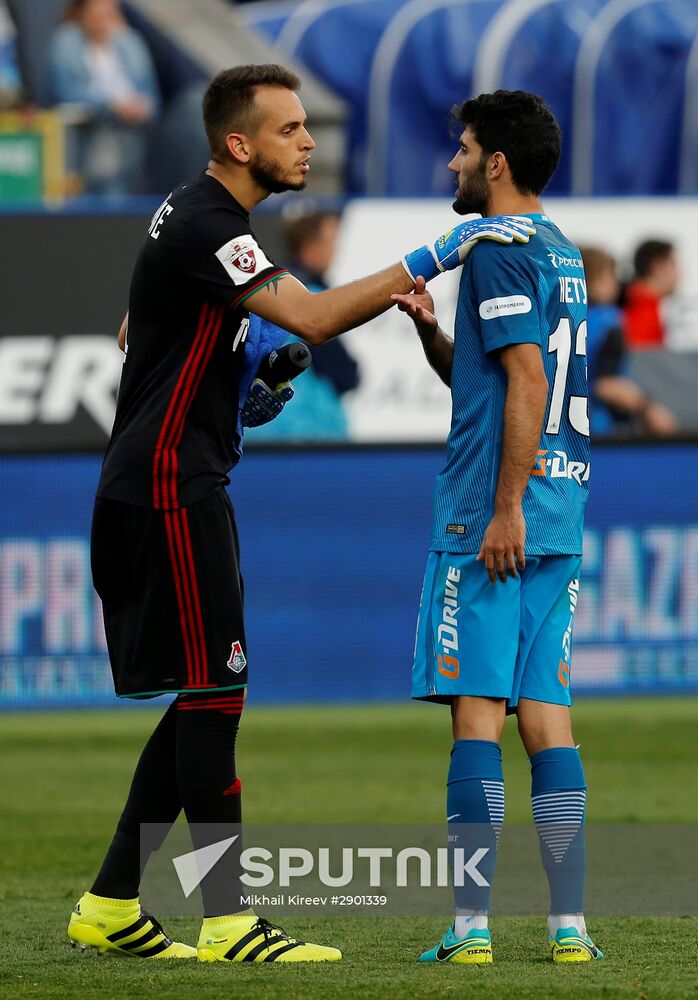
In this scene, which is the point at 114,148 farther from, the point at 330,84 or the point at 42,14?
the point at 330,84

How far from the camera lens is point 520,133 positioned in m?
4.78

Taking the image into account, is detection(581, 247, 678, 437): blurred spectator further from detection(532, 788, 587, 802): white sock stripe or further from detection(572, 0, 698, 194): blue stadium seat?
detection(532, 788, 587, 802): white sock stripe

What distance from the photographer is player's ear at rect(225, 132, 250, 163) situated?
4785 millimetres

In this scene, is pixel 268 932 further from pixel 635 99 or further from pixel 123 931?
pixel 635 99

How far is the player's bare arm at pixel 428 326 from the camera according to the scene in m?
4.76

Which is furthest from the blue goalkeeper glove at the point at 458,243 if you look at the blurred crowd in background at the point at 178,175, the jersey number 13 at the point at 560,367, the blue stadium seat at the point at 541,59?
the blue stadium seat at the point at 541,59

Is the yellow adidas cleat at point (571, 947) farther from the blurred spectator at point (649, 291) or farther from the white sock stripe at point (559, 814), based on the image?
the blurred spectator at point (649, 291)

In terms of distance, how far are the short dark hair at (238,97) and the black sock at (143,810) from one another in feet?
4.90

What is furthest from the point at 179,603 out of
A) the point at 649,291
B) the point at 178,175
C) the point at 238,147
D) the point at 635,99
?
the point at 635,99

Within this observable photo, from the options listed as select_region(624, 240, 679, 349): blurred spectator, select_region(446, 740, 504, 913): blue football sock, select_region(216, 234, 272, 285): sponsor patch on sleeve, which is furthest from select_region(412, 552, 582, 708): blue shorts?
select_region(624, 240, 679, 349): blurred spectator

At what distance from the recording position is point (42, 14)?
15828 millimetres

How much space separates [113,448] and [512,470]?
3.35ft

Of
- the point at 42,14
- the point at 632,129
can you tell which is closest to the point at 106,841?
the point at 42,14

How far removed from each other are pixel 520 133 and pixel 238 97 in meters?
0.72
